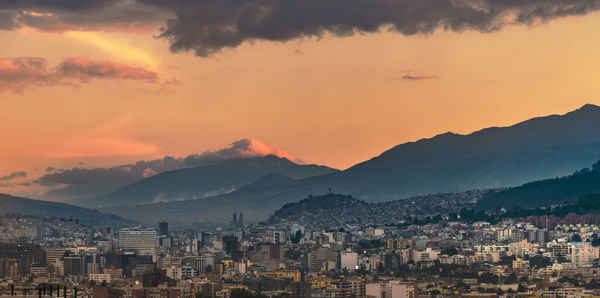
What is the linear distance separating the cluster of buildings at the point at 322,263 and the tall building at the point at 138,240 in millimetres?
179

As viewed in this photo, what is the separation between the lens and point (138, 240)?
179 m

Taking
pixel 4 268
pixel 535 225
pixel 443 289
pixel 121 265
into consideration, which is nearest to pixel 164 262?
pixel 121 265

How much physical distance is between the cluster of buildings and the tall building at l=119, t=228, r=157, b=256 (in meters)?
0.18

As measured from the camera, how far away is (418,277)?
122 metres

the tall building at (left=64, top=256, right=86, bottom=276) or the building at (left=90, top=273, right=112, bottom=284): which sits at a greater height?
the tall building at (left=64, top=256, right=86, bottom=276)

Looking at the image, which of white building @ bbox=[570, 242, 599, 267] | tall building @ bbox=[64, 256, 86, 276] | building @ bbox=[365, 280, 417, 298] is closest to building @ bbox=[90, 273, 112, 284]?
tall building @ bbox=[64, 256, 86, 276]

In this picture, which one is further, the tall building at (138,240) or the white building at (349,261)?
the tall building at (138,240)

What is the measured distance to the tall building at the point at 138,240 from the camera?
565 ft

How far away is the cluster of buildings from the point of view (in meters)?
101

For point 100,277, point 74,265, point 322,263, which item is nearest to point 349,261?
point 322,263

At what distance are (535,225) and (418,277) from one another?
195 ft

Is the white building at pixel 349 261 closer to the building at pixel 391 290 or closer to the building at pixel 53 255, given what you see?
the building at pixel 53 255

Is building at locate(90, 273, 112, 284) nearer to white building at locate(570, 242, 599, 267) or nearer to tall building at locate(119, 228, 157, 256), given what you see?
white building at locate(570, 242, 599, 267)

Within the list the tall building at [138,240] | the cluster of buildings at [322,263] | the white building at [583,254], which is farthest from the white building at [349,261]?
the tall building at [138,240]
